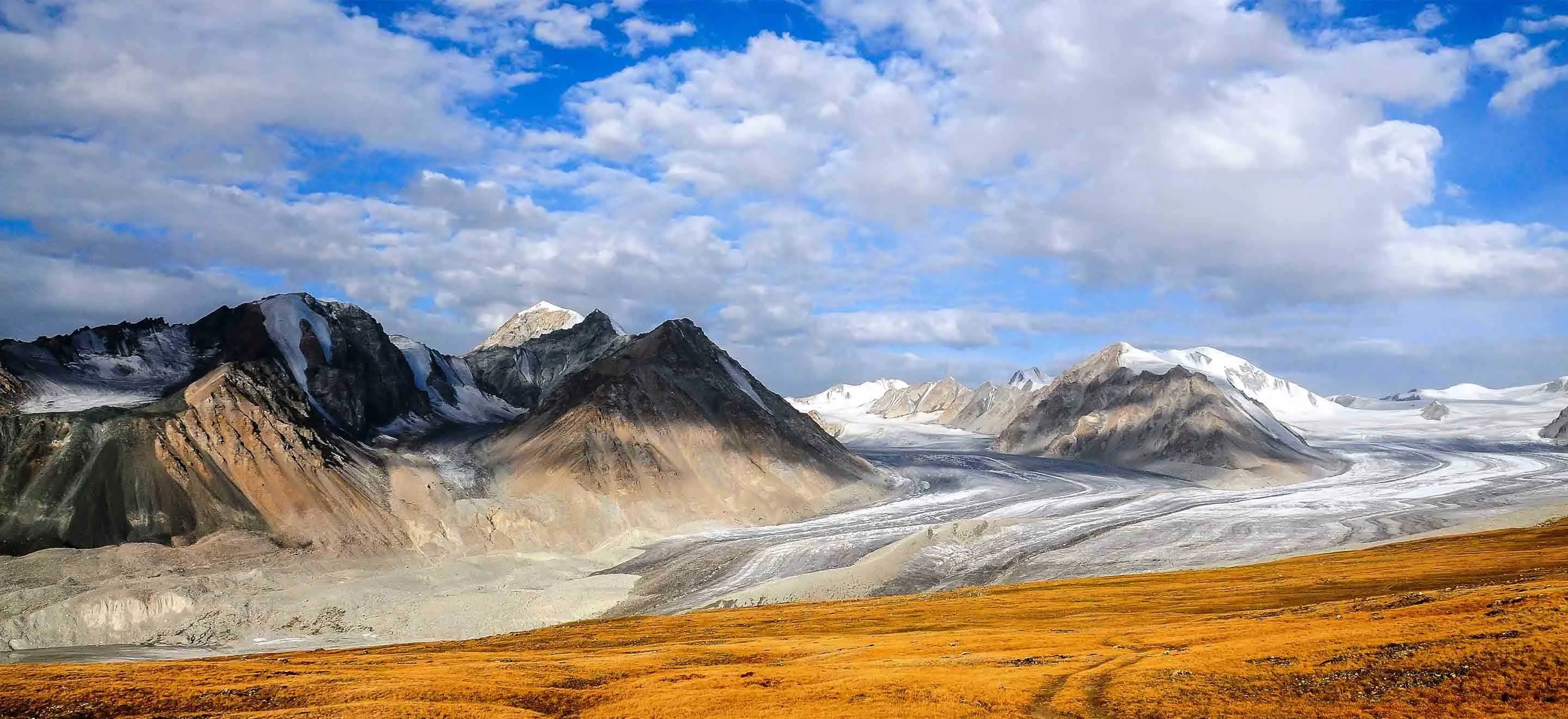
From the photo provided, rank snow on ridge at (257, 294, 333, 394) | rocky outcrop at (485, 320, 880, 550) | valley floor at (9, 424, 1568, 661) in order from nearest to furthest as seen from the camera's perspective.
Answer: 1. valley floor at (9, 424, 1568, 661)
2. rocky outcrop at (485, 320, 880, 550)
3. snow on ridge at (257, 294, 333, 394)

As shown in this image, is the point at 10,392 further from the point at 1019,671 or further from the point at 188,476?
the point at 1019,671

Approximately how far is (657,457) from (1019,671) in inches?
5027

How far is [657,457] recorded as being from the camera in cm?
16312

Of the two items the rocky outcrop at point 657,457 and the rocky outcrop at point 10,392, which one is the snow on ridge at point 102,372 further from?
the rocky outcrop at point 657,457

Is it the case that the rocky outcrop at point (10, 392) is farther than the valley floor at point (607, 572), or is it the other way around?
the rocky outcrop at point (10, 392)

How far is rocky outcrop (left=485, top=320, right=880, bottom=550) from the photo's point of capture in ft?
482

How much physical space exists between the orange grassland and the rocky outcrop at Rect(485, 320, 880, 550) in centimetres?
8112

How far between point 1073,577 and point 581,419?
91.0 meters

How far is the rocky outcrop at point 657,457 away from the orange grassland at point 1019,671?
81.1 m

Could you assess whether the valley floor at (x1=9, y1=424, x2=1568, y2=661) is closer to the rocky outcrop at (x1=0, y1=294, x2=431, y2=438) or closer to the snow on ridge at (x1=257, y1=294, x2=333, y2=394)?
the rocky outcrop at (x1=0, y1=294, x2=431, y2=438)

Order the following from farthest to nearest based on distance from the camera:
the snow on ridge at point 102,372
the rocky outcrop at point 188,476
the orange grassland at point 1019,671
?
the snow on ridge at point 102,372 < the rocky outcrop at point 188,476 < the orange grassland at point 1019,671

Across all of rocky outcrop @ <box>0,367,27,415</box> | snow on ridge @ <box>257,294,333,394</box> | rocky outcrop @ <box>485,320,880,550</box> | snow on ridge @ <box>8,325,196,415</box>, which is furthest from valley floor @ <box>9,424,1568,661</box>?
snow on ridge @ <box>257,294,333,394</box>

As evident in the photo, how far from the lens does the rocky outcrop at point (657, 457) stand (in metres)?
147

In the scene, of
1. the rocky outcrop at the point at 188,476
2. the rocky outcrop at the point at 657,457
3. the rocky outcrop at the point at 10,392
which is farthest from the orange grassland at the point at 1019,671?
the rocky outcrop at the point at 10,392
